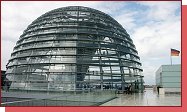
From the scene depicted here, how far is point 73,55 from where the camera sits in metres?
38.6

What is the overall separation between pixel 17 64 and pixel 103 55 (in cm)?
1127

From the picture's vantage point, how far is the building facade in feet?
124

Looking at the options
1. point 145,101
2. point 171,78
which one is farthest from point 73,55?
point 145,101

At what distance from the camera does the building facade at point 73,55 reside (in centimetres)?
3791

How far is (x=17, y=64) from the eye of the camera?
41531 millimetres

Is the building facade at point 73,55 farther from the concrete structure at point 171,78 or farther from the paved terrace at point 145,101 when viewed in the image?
the paved terrace at point 145,101

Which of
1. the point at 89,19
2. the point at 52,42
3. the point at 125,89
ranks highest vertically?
the point at 89,19

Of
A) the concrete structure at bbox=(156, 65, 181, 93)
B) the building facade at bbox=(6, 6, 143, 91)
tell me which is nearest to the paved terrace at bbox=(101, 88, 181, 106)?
the concrete structure at bbox=(156, 65, 181, 93)

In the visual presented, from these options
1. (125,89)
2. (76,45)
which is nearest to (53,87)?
(76,45)

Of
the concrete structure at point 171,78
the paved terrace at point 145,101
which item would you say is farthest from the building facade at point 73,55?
the paved terrace at point 145,101

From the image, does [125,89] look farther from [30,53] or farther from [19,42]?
[19,42]

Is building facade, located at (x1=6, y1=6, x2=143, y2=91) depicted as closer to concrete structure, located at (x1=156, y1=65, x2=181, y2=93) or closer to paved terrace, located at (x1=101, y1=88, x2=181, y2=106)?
concrete structure, located at (x1=156, y1=65, x2=181, y2=93)

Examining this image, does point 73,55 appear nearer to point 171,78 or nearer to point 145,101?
point 171,78

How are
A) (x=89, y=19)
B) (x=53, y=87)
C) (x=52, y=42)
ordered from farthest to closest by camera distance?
(x=89, y=19) → (x=52, y=42) → (x=53, y=87)
